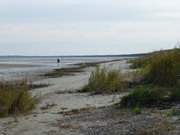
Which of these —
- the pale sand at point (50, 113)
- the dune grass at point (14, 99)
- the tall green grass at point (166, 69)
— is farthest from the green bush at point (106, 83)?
the dune grass at point (14, 99)

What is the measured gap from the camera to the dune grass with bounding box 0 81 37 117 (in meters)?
11.7

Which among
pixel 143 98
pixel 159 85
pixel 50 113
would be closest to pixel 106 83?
pixel 159 85

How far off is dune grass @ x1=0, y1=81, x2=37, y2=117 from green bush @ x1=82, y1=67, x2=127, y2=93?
4.27m

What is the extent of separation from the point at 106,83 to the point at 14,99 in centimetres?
526

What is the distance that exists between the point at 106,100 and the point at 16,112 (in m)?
3.11

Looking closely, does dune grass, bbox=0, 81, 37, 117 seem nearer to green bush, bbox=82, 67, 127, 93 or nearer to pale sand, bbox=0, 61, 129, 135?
pale sand, bbox=0, 61, 129, 135

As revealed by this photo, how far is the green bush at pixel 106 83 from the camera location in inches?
650

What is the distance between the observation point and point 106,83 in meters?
16.7

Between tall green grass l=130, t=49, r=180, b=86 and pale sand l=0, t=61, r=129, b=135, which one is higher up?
tall green grass l=130, t=49, r=180, b=86

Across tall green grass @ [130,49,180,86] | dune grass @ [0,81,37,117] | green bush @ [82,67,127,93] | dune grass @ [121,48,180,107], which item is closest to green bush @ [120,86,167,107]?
dune grass @ [121,48,180,107]

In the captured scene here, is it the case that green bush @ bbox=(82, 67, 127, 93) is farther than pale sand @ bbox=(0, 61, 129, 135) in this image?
Yes

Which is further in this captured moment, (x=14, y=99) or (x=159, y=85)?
(x=159, y=85)

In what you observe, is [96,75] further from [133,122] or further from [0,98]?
[133,122]

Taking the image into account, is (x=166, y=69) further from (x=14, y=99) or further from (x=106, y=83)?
(x=14, y=99)
